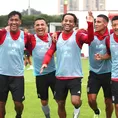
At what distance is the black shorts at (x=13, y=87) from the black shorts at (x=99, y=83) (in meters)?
1.49

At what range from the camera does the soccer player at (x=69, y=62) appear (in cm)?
732

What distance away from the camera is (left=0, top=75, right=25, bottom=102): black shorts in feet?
24.1

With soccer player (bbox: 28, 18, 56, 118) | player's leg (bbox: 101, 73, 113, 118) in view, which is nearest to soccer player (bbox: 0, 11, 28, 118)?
soccer player (bbox: 28, 18, 56, 118)

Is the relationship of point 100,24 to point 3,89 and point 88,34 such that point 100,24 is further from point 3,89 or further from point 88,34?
point 3,89

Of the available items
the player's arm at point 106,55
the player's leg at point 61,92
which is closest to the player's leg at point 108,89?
the player's arm at point 106,55

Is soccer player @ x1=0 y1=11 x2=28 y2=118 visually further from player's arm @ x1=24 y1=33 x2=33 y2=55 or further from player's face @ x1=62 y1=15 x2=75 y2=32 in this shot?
player's face @ x1=62 y1=15 x2=75 y2=32

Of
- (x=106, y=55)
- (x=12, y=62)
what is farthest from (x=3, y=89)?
(x=106, y=55)

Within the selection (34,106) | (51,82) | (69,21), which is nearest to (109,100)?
(51,82)

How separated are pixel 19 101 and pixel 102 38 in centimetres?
203

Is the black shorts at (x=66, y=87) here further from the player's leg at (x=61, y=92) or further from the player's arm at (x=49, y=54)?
the player's arm at (x=49, y=54)

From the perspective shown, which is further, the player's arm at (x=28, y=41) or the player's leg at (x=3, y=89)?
the player's arm at (x=28, y=41)

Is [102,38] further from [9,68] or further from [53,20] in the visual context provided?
[53,20]

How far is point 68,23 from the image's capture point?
24.3 ft

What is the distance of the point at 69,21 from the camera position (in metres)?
7.42
